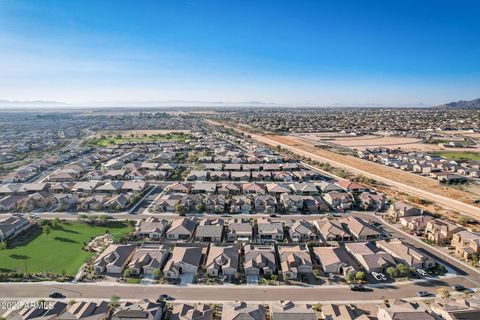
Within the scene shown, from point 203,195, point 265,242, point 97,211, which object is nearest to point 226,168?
point 203,195

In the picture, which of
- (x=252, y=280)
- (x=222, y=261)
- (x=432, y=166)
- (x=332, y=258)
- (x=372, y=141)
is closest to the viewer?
(x=252, y=280)

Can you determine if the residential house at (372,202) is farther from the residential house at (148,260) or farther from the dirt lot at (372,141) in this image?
the dirt lot at (372,141)

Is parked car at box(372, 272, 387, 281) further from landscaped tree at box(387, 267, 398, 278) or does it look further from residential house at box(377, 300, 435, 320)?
residential house at box(377, 300, 435, 320)

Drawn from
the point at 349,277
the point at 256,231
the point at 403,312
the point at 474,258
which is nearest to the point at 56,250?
the point at 256,231

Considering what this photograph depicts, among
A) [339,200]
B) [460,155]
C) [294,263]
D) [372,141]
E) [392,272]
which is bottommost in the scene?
[392,272]

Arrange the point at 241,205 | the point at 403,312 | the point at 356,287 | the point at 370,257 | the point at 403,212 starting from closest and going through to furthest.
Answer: the point at 403,312 → the point at 356,287 → the point at 370,257 → the point at 403,212 → the point at 241,205

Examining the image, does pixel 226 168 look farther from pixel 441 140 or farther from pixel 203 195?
pixel 441 140

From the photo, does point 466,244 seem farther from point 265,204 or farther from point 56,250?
point 56,250

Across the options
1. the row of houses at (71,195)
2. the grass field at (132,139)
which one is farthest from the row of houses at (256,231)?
the grass field at (132,139)

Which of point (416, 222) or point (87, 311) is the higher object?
point (416, 222)
